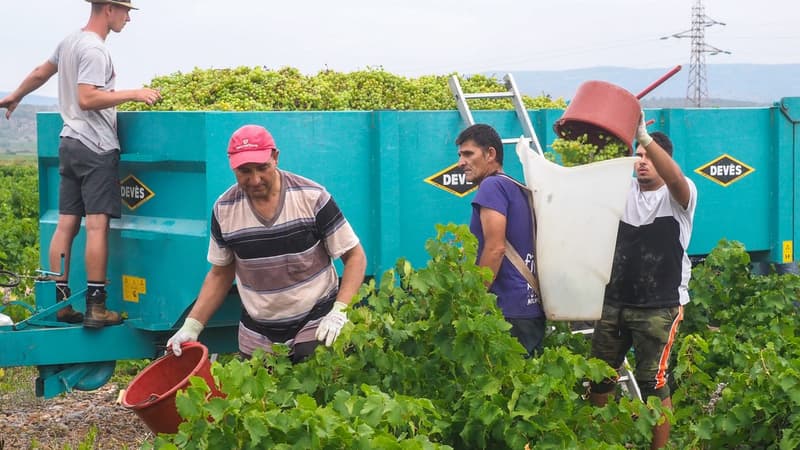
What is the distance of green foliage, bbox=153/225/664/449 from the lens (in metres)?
3.96

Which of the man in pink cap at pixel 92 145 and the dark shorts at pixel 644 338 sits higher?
the man in pink cap at pixel 92 145

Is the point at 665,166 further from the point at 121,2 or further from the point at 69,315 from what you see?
the point at 69,315

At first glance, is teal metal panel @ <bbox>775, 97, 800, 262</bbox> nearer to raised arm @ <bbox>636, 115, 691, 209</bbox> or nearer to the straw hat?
raised arm @ <bbox>636, 115, 691, 209</bbox>

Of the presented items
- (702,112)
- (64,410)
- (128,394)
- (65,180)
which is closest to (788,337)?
(702,112)

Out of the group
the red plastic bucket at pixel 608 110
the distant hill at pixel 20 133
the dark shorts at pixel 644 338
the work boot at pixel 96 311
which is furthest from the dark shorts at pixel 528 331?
the distant hill at pixel 20 133

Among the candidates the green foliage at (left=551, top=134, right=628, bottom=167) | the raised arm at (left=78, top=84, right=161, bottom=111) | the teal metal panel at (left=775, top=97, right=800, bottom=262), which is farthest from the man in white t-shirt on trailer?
the raised arm at (left=78, top=84, right=161, bottom=111)

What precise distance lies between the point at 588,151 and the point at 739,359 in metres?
1.34

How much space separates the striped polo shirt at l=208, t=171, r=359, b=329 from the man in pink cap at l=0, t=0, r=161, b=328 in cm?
136

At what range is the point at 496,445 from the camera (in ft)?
14.4

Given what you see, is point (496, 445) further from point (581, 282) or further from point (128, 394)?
point (128, 394)

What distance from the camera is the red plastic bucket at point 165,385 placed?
4574 millimetres

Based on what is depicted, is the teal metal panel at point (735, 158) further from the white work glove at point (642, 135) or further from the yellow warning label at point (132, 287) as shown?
the yellow warning label at point (132, 287)

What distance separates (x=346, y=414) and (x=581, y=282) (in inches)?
67.2

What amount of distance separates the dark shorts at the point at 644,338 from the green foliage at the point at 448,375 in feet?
3.60
